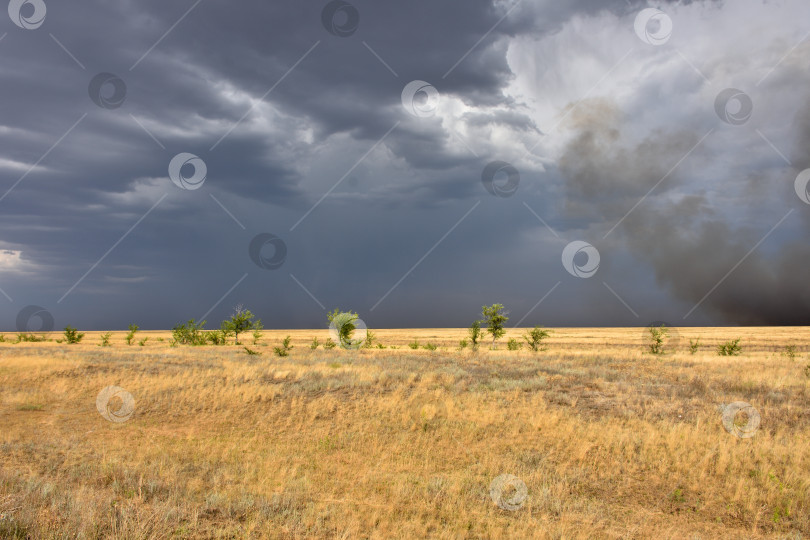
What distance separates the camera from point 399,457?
1155 centimetres

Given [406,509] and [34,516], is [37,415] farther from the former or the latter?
[406,509]

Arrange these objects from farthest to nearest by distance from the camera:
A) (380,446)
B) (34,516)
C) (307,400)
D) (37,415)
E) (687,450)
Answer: (307,400), (37,415), (380,446), (687,450), (34,516)

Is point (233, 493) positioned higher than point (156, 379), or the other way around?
point (156, 379)

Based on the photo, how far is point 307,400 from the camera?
1703 centimetres

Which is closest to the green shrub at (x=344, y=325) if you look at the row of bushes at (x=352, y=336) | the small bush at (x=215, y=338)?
the row of bushes at (x=352, y=336)

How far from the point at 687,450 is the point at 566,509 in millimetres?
4881

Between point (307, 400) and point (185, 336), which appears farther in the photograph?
point (185, 336)

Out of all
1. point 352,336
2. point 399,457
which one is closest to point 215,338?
point 352,336

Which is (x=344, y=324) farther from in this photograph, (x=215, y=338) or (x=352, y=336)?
(x=215, y=338)

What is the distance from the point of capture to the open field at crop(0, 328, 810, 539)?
7.50m

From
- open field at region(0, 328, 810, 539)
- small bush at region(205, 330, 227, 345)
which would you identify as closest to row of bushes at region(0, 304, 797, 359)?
small bush at region(205, 330, 227, 345)

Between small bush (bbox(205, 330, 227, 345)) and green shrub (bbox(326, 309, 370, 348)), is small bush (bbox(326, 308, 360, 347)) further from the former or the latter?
small bush (bbox(205, 330, 227, 345))

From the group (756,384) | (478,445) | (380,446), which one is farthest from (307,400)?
(756,384)

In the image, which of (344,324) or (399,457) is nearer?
(399,457)
